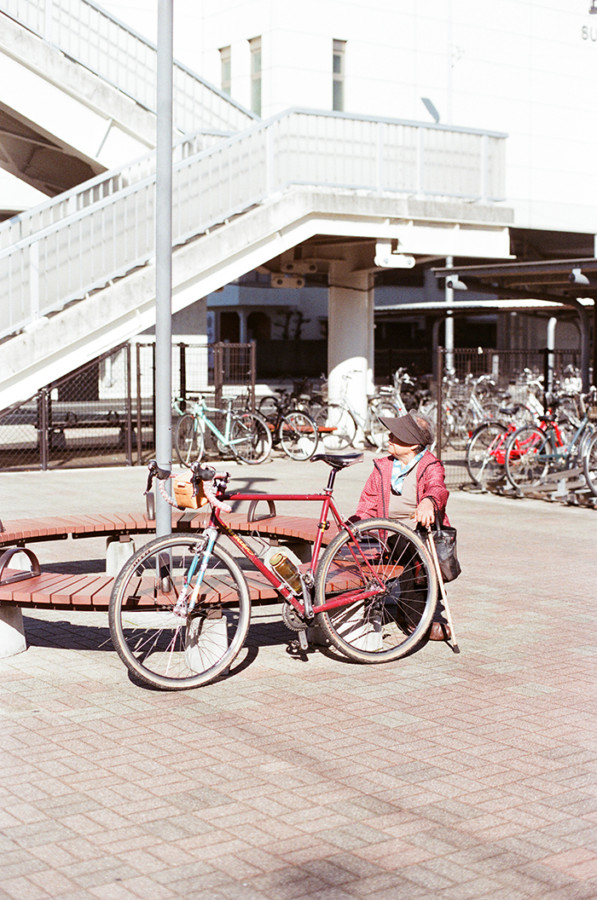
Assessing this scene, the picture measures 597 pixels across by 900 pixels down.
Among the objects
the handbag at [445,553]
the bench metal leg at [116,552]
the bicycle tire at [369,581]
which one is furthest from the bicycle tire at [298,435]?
the bicycle tire at [369,581]

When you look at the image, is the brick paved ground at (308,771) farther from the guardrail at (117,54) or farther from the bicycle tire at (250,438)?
the guardrail at (117,54)

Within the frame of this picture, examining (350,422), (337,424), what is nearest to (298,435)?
(337,424)

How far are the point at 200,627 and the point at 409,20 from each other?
28064 mm

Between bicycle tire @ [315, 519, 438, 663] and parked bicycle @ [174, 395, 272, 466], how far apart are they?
1164 cm

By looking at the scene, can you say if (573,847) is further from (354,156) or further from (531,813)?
(354,156)

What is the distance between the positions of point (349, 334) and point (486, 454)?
7.95 metres

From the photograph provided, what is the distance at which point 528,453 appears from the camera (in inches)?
602

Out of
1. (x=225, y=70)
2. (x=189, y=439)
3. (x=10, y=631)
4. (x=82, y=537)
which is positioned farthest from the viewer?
(x=225, y=70)

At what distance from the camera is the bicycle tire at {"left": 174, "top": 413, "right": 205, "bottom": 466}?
19031 mm

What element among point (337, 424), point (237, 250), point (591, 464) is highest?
point (237, 250)

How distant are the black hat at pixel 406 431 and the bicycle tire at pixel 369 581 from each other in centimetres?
70

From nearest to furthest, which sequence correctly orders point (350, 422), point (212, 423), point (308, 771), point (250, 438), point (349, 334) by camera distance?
point (308, 771), point (212, 423), point (250, 438), point (350, 422), point (349, 334)

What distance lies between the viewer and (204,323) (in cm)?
2359

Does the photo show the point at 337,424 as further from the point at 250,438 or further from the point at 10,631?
the point at 10,631
